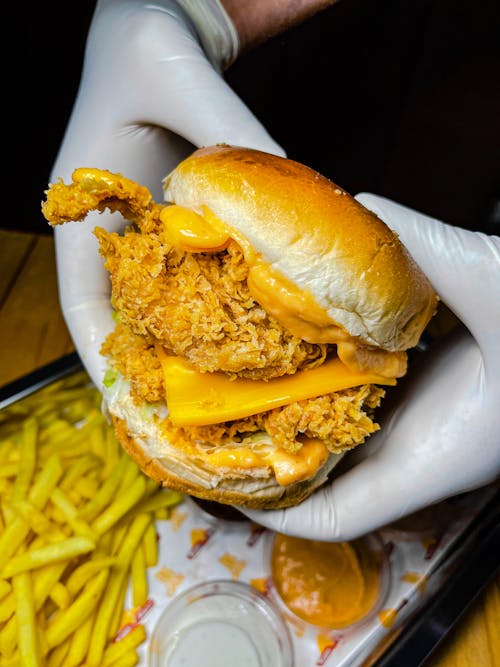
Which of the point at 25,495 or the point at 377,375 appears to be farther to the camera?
the point at 25,495

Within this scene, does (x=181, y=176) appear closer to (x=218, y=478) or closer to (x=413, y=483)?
(x=218, y=478)

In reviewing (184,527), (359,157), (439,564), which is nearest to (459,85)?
(359,157)

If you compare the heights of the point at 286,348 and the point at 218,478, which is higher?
the point at 286,348

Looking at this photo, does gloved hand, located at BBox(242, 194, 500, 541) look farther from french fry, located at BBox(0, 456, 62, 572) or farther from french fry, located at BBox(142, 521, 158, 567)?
french fry, located at BBox(0, 456, 62, 572)

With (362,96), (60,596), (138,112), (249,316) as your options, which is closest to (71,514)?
(60,596)

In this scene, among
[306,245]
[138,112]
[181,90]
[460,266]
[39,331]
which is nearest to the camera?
[306,245]

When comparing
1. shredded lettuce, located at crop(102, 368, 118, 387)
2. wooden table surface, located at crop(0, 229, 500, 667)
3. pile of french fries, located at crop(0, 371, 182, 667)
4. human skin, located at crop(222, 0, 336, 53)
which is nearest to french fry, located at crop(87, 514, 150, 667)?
pile of french fries, located at crop(0, 371, 182, 667)

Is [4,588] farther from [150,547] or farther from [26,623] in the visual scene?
[150,547]
